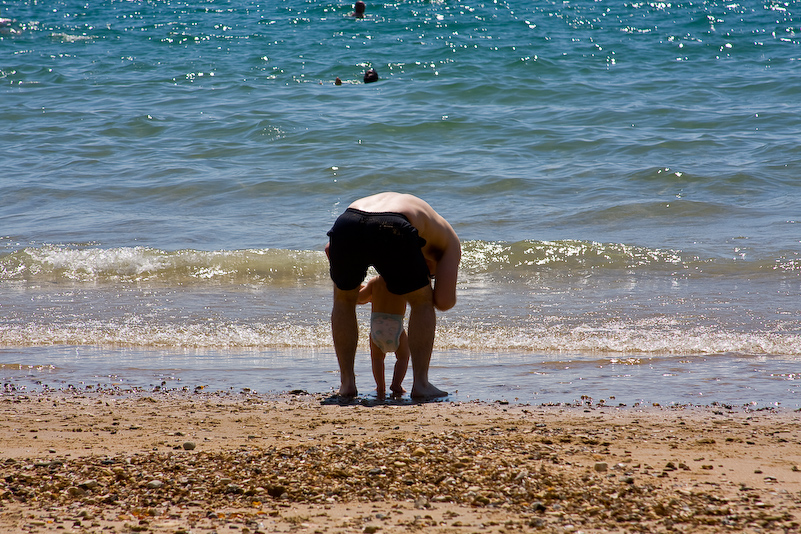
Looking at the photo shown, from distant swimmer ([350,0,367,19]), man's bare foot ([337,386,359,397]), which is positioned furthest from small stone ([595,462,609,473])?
distant swimmer ([350,0,367,19])

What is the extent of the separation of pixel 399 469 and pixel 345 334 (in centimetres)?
135

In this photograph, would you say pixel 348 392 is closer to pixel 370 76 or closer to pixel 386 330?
pixel 386 330

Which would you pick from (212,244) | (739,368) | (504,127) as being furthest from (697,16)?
(739,368)

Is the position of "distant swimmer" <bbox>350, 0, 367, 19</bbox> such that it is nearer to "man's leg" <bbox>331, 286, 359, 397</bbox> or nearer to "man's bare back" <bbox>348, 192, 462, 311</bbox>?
"man's bare back" <bbox>348, 192, 462, 311</bbox>

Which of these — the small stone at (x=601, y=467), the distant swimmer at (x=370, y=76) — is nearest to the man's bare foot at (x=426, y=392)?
the small stone at (x=601, y=467)

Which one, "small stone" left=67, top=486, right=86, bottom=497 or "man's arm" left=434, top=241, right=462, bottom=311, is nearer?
"small stone" left=67, top=486, right=86, bottom=497

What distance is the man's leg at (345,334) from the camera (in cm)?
377

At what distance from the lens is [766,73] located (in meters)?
14.3

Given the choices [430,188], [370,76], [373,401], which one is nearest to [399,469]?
[373,401]

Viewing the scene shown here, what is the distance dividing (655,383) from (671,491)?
1.73 m

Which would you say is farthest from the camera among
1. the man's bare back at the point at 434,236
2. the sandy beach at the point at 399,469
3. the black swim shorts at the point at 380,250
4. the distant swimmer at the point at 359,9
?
the distant swimmer at the point at 359,9

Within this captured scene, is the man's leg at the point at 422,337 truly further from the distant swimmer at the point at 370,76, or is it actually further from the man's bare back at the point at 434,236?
the distant swimmer at the point at 370,76

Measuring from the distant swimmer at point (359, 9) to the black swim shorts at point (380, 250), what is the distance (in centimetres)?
1693

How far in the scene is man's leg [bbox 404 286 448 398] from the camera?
12.3 ft
